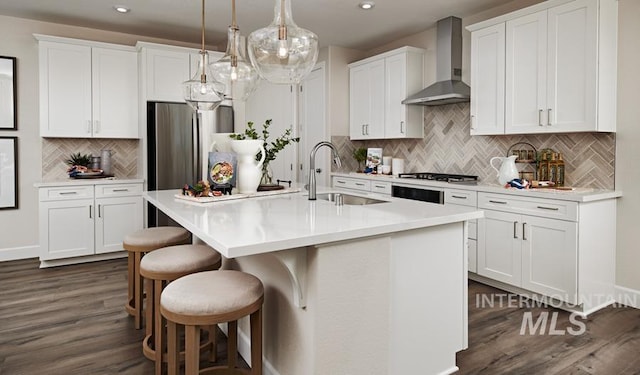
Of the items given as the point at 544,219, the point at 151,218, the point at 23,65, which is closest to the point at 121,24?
the point at 23,65

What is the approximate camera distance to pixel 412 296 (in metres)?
2.11

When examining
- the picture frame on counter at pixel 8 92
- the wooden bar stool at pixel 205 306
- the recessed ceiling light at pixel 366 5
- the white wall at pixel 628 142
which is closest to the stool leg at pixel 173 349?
the wooden bar stool at pixel 205 306

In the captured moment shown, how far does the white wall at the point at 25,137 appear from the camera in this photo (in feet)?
15.2

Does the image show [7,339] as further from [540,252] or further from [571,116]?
[571,116]

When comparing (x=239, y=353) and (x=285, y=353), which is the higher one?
(x=285, y=353)

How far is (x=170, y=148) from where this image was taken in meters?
4.82

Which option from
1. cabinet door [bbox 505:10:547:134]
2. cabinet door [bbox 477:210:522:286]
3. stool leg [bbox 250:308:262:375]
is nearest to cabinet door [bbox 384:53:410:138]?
cabinet door [bbox 505:10:547:134]

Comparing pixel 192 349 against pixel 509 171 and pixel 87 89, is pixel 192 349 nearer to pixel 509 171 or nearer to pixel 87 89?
pixel 509 171

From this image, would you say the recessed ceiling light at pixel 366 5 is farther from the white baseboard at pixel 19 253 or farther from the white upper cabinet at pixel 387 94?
the white baseboard at pixel 19 253

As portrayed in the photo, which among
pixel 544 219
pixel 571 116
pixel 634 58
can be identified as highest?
pixel 634 58

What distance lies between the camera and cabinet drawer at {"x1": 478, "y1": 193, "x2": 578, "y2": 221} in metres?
3.11

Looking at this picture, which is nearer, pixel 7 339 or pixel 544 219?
pixel 7 339

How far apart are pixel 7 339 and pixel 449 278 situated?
2.78 meters

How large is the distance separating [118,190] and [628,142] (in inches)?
190
